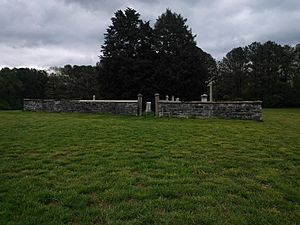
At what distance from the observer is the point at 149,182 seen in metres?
4.36

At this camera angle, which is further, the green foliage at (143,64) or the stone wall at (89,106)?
the green foliage at (143,64)

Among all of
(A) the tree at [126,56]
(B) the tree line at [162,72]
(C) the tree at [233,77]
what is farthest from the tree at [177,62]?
(C) the tree at [233,77]

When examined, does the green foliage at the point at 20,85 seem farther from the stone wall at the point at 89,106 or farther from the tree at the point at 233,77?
the tree at the point at 233,77

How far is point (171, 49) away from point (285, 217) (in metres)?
31.9

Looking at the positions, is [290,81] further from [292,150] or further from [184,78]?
[292,150]

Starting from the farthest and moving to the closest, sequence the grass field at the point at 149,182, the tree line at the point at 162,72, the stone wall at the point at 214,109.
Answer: the tree line at the point at 162,72 → the stone wall at the point at 214,109 → the grass field at the point at 149,182

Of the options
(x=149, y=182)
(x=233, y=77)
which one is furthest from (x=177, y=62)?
(x=149, y=182)

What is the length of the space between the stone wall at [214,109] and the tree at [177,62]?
539 inches

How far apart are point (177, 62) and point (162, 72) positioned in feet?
7.52

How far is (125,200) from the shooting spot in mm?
3703

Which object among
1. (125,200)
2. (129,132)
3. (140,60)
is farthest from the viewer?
(140,60)

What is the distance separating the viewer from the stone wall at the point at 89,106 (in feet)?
59.6

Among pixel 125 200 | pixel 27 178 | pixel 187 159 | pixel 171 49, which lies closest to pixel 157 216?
pixel 125 200

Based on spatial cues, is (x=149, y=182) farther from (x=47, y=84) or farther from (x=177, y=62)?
(x=47, y=84)
